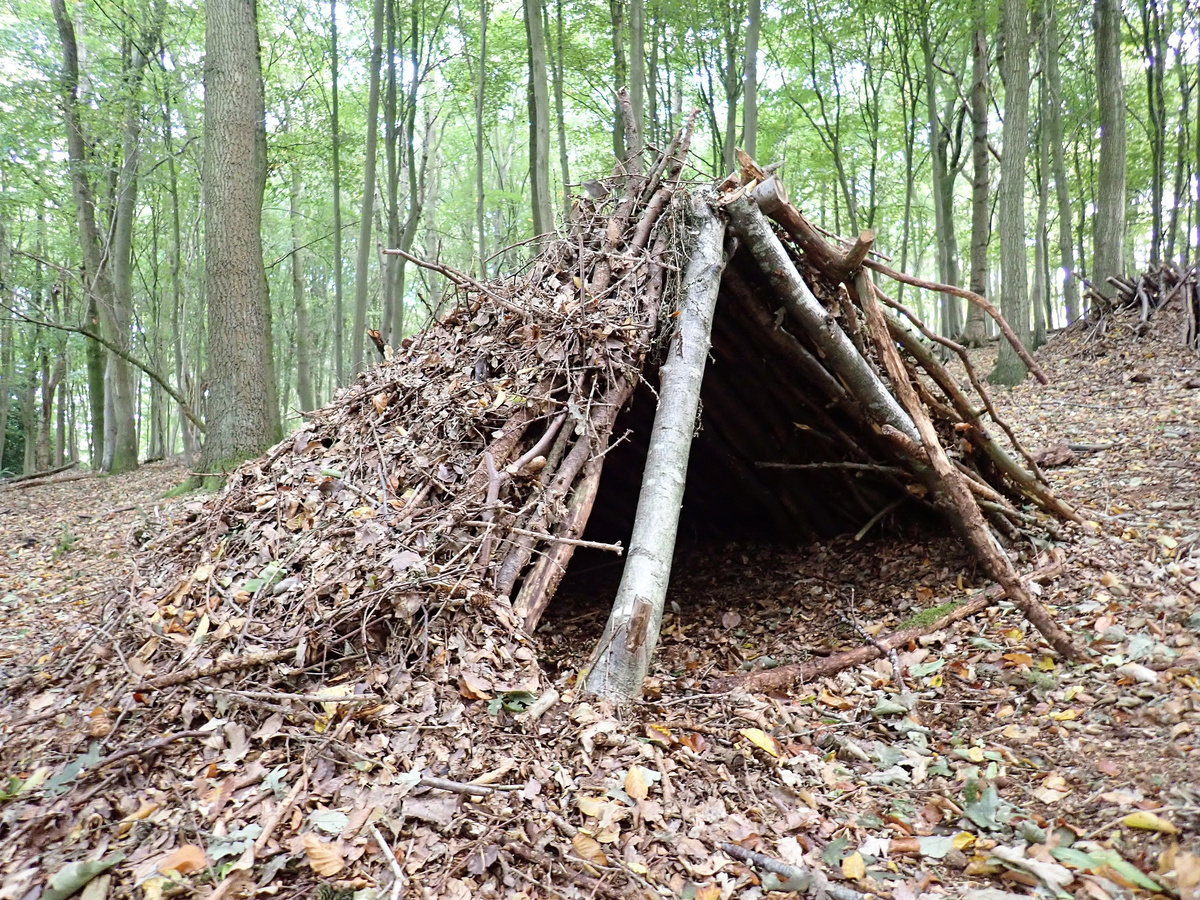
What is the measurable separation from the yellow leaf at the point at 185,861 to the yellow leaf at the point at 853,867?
6.01 ft

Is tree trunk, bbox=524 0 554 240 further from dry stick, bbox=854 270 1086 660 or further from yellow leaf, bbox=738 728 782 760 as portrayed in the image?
yellow leaf, bbox=738 728 782 760

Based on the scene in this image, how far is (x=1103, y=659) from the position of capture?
2.91m

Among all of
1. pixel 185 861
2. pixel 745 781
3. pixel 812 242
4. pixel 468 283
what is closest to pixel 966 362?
pixel 812 242

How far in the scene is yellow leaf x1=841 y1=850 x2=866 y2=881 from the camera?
6.66ft

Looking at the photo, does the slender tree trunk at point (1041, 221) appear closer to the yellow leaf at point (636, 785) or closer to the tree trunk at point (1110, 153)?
the tree trunk at point (1110, 153)

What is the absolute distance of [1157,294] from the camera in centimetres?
1024

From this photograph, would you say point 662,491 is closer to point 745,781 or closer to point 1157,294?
point 745,781

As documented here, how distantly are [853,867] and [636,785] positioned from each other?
2.30 ft

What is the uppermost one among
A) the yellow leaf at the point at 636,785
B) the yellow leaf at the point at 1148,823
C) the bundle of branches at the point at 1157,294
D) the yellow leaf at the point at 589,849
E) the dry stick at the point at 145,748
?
the bundle of branches at the point at 1157,294

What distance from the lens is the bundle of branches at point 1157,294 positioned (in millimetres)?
9070

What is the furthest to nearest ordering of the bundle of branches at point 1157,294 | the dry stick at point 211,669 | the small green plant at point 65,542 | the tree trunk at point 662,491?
the bundle of branches at point 1157,294 < the small green plant at point 65,542 < the tree trunk at point 662,491 < the dry stick at point 211,669

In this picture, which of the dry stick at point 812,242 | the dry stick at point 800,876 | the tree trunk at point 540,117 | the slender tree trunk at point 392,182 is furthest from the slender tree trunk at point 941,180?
the dry stick at point 800,876

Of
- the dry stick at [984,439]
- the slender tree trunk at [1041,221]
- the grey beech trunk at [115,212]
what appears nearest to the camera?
the dry stick at [984,439]

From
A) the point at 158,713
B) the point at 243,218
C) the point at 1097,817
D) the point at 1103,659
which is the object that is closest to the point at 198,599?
the point at 158,713
